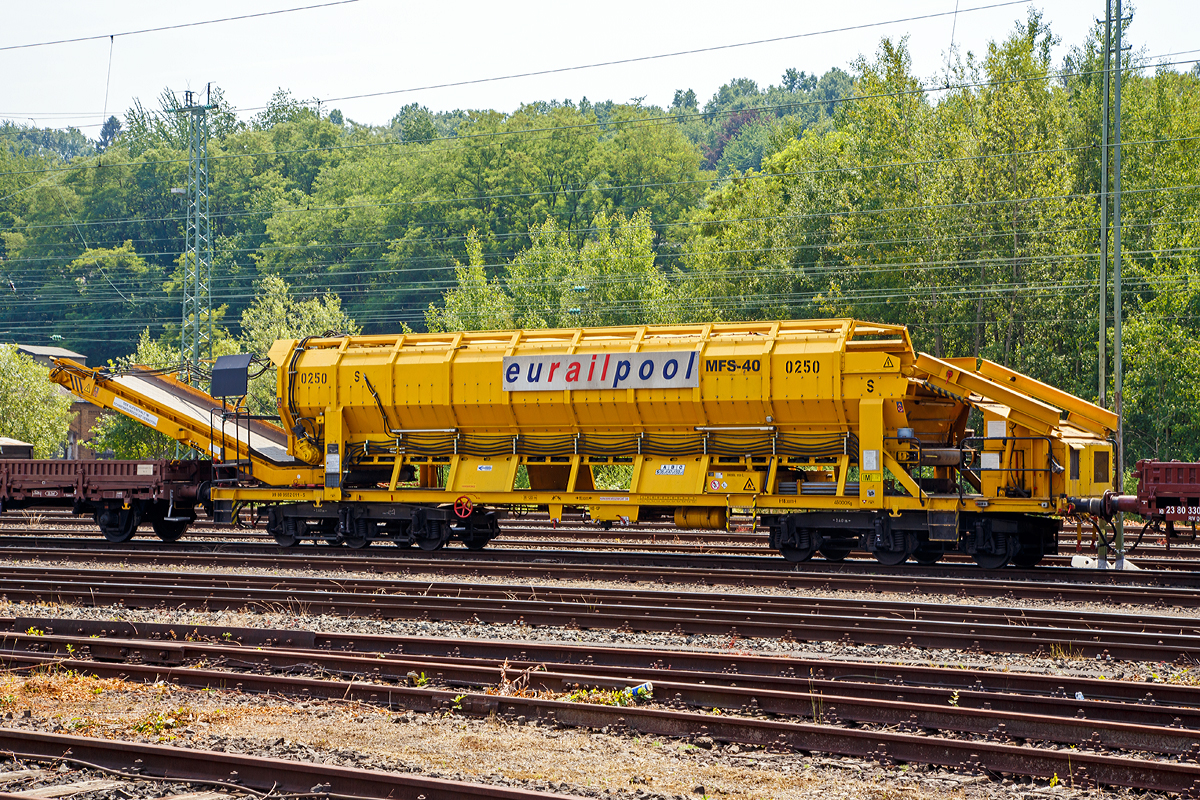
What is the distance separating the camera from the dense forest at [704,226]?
136 feet

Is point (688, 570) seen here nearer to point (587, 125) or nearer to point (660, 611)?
point (660, 611)

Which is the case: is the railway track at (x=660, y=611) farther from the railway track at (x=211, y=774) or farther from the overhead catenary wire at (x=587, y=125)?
the overhead catenary wire at (x=587, y=125)

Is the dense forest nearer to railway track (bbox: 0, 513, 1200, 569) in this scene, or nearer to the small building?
the small building

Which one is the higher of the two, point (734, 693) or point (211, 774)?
point (734, 693)

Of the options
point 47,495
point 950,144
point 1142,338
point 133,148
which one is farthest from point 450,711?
point 133,148

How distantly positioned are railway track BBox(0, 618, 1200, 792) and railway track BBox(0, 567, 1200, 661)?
209 cm

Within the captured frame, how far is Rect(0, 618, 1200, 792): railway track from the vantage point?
28.0 ft

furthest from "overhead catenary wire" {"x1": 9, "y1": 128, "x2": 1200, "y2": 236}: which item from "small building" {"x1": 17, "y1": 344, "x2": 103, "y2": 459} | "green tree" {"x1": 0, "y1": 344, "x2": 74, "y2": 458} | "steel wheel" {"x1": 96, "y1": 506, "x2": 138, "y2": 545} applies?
"green tree" {"x1": 0, "y1": 344, "x2": 74, "y2": 458}

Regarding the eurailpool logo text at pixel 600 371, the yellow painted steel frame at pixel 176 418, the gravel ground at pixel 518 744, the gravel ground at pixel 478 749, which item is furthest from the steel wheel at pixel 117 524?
the gravel ground at pixel 478 749

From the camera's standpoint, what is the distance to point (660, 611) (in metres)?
14.7

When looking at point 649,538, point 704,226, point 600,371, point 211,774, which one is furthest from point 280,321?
point 211,774

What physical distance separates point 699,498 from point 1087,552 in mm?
8251

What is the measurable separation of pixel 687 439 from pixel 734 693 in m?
11.4

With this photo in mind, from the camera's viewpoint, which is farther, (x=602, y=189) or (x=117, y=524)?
(x=602, y=189)
